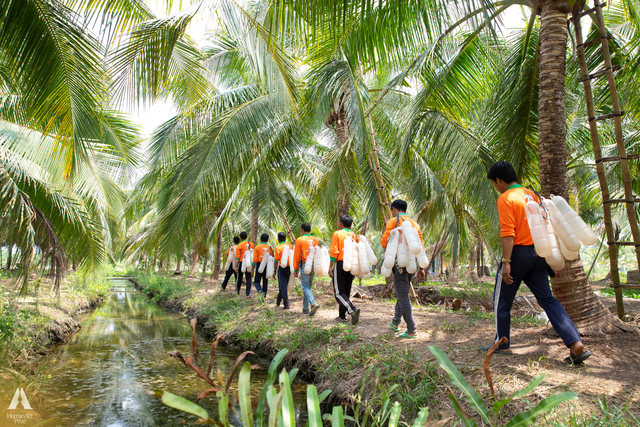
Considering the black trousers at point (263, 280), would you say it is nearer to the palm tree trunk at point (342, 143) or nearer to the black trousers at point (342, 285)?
the palm tree trunk at point (342, 143)

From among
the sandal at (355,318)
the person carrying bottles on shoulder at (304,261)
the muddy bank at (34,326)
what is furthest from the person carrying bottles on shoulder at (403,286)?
the muddy bank at (34,326)

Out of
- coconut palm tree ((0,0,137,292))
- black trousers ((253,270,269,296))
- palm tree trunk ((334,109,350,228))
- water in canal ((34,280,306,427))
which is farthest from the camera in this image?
black trousers ((253,270,269,296))

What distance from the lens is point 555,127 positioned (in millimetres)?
4555

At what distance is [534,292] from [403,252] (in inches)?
64.9

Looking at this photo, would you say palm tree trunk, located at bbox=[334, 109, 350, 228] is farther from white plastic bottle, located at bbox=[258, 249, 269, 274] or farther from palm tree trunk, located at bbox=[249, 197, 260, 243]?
palm tree trunk, located at bbox=[249, 197, 260, 243]

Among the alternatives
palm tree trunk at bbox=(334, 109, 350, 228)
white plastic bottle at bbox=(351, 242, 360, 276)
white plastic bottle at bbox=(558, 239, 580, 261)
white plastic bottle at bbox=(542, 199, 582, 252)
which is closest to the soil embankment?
white plastic bottle at bbox=(351, 242, 360, 276)

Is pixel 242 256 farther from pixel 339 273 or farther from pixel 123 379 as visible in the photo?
pixel 123 379

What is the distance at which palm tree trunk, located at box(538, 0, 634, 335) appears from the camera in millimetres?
4270

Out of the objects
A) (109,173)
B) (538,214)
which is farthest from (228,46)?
(538,214)

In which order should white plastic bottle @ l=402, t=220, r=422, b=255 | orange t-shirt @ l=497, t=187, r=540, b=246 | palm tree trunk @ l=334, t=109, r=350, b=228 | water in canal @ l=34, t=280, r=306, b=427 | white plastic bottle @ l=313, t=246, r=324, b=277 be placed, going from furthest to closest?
palm tree trunk @ l=334, t=109, r=350, b=228
white plastic bottle @ l=313, t=246, r=324, b=277
white plastic bottle @ l=402, t=220, r=422, b=255
water in canal @ l=34, t=280, r=306, b=427
orange t-shirt @ l=497, t=187, r=540, b=246

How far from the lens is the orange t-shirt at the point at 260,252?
10.1 meters

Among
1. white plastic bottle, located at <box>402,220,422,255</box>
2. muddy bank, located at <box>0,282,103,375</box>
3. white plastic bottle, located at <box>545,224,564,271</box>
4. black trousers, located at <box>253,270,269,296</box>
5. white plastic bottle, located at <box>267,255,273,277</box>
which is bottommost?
muddy bank, located at <box>0,282,103,375</box>

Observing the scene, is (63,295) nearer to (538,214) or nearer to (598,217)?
(538,214)

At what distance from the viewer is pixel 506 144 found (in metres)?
6.43
